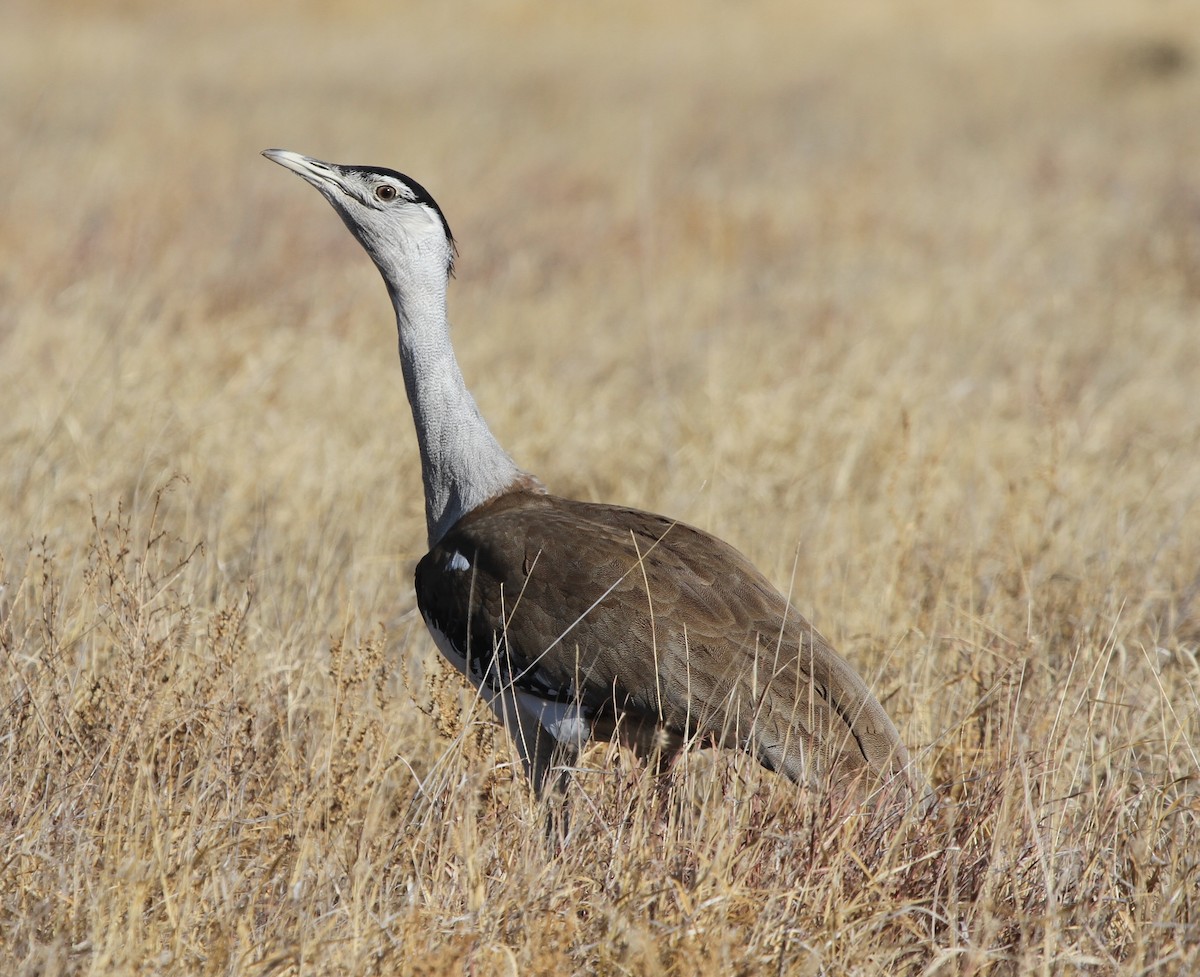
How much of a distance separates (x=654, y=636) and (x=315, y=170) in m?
1.59

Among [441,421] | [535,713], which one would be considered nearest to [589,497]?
[441,421]

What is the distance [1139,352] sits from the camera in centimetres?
668

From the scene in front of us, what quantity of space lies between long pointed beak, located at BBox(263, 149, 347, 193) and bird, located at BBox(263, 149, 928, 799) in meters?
0.95

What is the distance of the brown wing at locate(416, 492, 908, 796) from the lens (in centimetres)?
265

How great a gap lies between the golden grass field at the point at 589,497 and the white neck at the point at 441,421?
427mm

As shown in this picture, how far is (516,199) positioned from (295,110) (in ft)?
12.6

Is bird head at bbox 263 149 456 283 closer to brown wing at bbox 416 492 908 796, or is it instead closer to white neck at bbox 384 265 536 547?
white neck at bbox 384 265 536 547

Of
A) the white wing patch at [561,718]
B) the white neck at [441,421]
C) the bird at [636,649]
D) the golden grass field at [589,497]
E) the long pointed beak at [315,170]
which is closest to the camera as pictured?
the golden grass field at [589,497]

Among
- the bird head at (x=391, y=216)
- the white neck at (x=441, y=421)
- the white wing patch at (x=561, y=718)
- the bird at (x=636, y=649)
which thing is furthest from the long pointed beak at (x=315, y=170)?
the white wing patch at (x=561, y=718)

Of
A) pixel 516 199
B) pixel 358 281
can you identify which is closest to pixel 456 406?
pixel 358 281

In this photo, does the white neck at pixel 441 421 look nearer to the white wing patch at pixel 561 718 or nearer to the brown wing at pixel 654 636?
the brown wing at pixel 654 636

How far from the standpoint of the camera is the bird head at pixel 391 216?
3385 millimetres

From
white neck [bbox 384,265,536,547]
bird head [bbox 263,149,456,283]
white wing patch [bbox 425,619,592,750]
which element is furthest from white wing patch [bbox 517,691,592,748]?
bird head [bbox 263,149,456,283]

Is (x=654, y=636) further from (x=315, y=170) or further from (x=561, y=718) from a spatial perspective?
(x=315, y=170)
